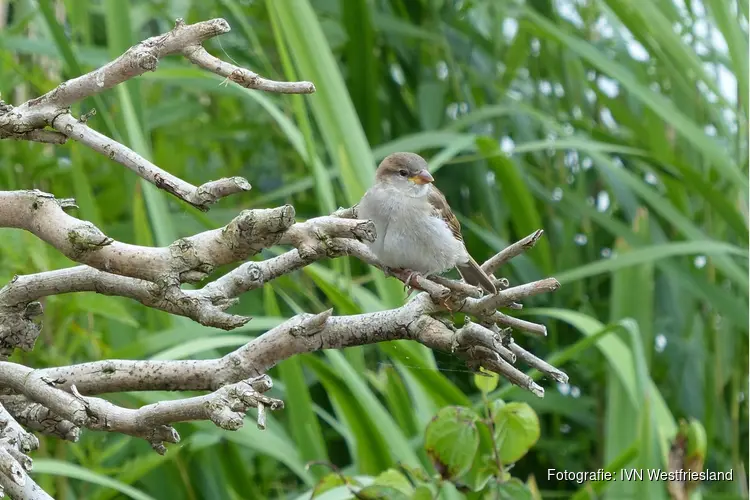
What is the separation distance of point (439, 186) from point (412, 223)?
157 cm

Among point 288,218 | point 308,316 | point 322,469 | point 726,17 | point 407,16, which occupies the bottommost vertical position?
point 322,469

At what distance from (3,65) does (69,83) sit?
7.07 feet

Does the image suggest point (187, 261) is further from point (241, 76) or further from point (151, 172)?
point (241, 76)

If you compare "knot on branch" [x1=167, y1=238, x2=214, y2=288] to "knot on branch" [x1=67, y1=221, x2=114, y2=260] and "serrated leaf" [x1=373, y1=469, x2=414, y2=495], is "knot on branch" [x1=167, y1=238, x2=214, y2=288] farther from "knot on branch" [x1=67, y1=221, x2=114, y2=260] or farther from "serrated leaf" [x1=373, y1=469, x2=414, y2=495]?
"serrated leaf" [x1=373, y1=469, x2=414, y2=495]

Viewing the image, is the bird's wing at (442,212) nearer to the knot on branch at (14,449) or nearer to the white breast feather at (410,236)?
the white breast feather at (410,236)

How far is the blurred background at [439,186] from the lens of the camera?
2.69 m

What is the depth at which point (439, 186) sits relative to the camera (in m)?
3.86

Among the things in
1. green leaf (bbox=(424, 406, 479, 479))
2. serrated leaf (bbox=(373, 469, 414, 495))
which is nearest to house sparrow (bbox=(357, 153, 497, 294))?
green leaf (bbox=(424, 406, 479, 479))

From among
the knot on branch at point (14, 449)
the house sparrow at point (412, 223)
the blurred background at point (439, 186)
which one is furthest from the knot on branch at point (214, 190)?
the blurred background at point (439, 186)

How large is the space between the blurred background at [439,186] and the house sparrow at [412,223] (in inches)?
4.6

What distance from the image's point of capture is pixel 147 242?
286 centimetres

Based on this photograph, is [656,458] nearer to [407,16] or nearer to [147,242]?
[147,242]

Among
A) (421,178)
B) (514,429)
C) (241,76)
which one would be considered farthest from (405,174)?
(241,76)

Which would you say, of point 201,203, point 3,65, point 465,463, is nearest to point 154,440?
point 201,203
